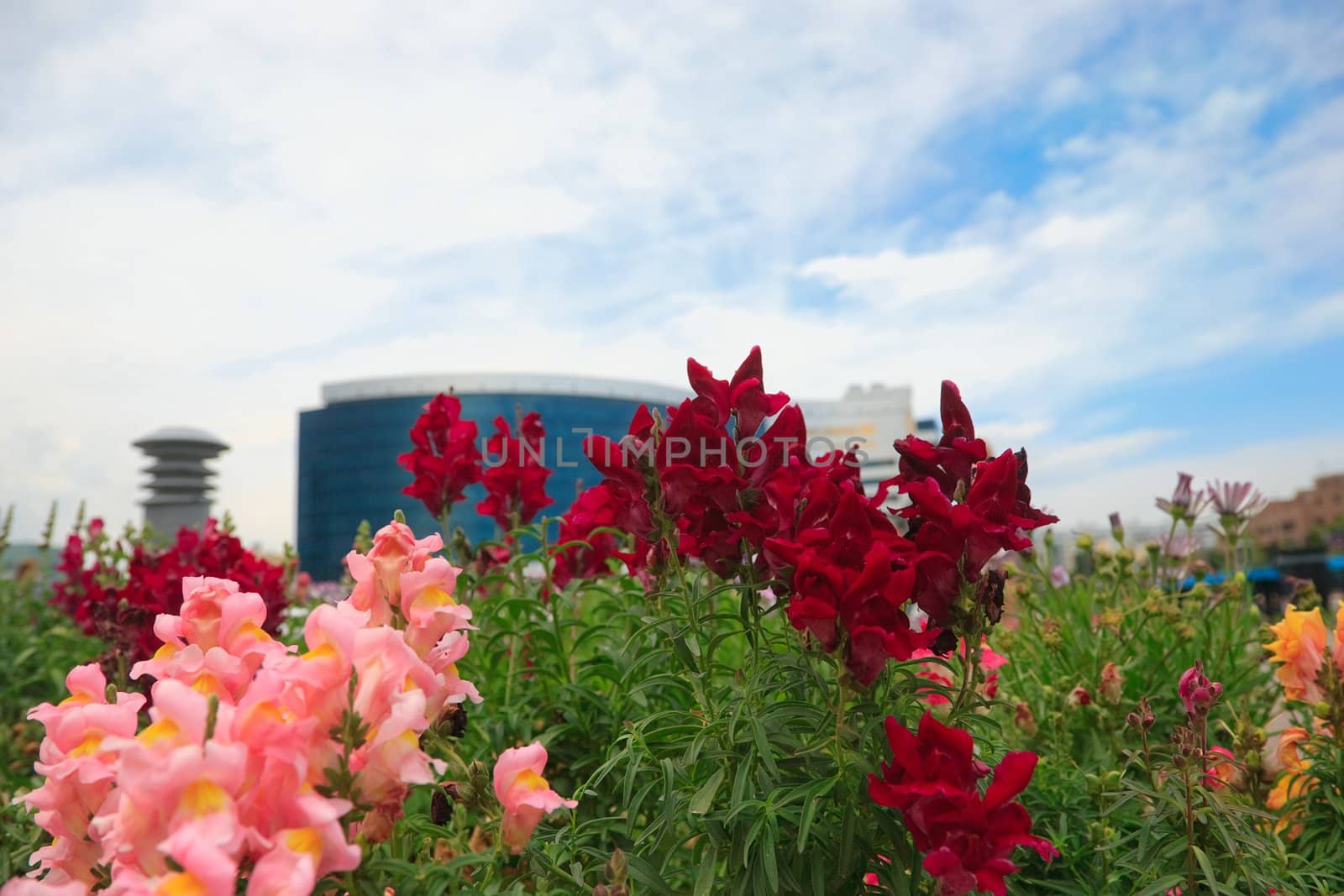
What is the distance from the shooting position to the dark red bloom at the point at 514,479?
295cm

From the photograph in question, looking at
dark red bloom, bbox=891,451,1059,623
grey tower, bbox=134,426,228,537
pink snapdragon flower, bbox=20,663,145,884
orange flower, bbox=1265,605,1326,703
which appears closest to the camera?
pink snapdragon flower, bbox=20,663,145,884

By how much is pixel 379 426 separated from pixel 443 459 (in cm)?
5681

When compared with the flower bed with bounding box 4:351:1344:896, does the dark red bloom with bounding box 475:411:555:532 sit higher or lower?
higher

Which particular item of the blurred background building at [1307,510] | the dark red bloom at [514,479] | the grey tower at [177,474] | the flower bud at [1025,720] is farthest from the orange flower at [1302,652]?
the blurred background building at [1307,510]

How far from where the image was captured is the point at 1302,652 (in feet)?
6.76

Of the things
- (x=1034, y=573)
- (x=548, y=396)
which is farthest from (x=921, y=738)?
(x=548, y=396)

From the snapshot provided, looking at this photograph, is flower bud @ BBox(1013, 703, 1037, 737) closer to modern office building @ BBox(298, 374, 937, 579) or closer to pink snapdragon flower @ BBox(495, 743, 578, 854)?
pink snapdragon flower @ BBox(495, 743, 578, 854)

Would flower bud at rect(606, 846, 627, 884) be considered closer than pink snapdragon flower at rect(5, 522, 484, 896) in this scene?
No

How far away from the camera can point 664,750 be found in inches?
63.9

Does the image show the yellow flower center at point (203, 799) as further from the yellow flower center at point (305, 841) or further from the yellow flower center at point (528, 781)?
the yellow flower center at point (528, 781)

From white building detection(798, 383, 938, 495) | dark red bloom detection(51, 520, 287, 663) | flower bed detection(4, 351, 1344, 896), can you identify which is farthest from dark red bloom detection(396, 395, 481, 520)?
white building detection(798, 383, 938, 495)

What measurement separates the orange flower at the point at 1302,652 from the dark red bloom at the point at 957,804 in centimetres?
124

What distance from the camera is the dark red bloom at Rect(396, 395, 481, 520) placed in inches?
113

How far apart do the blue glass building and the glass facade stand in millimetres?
51
